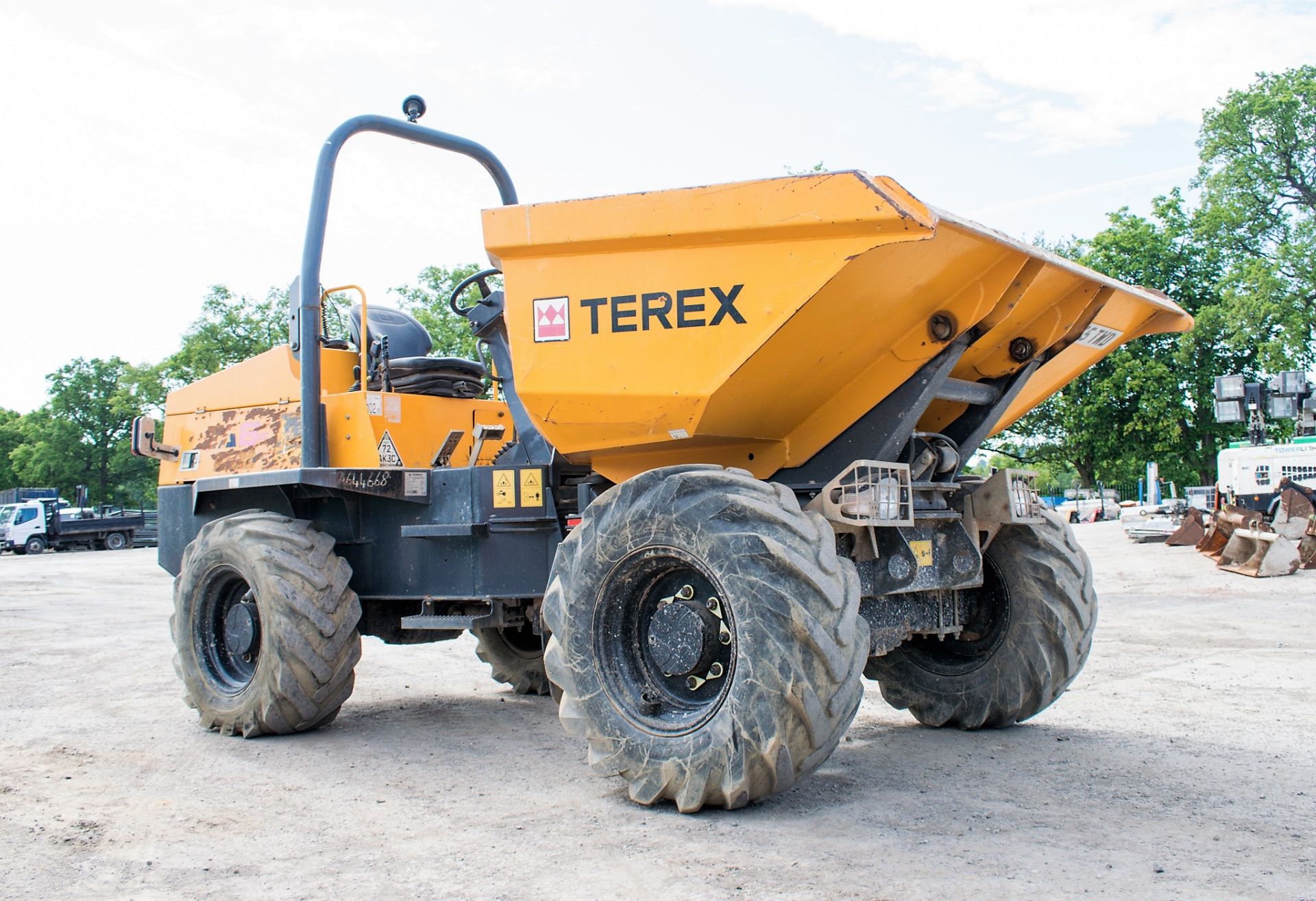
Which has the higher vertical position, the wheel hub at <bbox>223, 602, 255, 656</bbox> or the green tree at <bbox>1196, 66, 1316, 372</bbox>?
the green tree at <bbox>1196, 66, 1316, 372</bbox>

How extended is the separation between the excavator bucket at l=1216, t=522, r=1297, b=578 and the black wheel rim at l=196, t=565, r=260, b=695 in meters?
13.1

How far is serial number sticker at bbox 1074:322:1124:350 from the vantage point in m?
5.45

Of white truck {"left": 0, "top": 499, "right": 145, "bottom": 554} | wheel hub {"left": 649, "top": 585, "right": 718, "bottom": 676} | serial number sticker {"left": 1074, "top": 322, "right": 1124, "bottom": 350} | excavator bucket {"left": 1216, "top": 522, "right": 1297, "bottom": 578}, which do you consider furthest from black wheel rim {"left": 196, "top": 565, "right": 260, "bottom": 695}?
white truck {"left": 0, "top": 499, "right": 145, "bottom": 554}

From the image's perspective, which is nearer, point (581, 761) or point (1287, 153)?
point (581, 761)

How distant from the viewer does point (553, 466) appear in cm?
562

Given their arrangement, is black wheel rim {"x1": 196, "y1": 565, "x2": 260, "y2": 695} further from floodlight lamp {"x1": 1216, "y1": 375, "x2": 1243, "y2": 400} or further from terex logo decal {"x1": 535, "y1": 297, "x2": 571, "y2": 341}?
floodlight lamp {"x1": 1216, "y1": 375, "x2": 1243, "y2": 400}

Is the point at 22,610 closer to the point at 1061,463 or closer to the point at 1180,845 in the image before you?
the point at 1180,845

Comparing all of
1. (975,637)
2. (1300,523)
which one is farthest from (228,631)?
(1300,523)

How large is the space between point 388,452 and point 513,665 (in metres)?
Result: 1.88

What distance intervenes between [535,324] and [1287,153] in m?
41.7

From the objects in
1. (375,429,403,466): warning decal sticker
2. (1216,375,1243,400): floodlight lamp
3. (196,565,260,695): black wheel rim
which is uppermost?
(1216,375,1243,400): floodlight lamp

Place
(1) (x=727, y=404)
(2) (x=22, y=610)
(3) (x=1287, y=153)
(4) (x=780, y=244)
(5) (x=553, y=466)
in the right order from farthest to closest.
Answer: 1. (3) (x=1287, y=153)
2. (2) (x=22, y=610)
3. (5) (x=553, y=466)
4. (1) (x=727, y=404)
5. (4) (x=780, y=244)

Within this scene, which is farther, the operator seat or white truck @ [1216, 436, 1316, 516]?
white truck @ [1216, 436, 1316, 516]

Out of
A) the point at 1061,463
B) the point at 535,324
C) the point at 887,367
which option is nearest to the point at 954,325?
the point at 887,367
